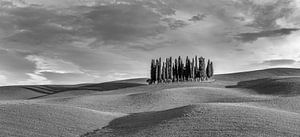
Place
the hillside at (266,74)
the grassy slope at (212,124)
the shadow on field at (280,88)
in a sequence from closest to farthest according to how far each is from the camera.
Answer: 1. the grassy slope at (212,124)
2. the shadow on field at (280,88)
3. the hillside at (266,74)

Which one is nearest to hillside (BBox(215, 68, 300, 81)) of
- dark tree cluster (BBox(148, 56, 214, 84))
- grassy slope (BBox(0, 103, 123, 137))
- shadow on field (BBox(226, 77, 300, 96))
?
dark tree cluster (BBox(148, 56, 214, 84))

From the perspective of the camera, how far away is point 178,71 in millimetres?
101438

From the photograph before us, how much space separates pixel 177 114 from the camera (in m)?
30.5

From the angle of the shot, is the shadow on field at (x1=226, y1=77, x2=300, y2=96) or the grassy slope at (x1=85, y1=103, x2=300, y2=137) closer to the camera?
the grassy slope at (x1=85, y1=103, x2=300, y2=137)

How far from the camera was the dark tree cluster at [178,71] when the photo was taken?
330 feet

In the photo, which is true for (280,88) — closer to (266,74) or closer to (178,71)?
(178,71)

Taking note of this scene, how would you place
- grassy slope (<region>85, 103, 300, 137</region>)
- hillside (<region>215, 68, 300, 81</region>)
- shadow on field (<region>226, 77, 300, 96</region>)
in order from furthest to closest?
hillside (<region>215, 68, 300, 81</region>), shadow on field (<region>226, 77, 300, 96</region>), grassy slope (<region>85, 103, 300, 137</region>)

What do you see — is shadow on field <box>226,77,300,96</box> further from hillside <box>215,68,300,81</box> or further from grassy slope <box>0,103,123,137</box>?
hillside <box>215,68,300,81</box>

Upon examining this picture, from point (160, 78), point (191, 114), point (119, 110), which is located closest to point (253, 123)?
point (191, 114)

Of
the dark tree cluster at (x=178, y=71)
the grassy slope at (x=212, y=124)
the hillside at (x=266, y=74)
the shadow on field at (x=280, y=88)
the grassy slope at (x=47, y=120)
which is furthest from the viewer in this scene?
the hillside at (x=266, y=74)

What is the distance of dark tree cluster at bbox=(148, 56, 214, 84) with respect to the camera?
330 feet

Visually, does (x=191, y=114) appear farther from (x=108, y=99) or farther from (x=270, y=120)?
(x=108, y=99)

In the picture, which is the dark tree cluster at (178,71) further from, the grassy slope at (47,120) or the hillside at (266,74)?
the grassy slope at (47,120)

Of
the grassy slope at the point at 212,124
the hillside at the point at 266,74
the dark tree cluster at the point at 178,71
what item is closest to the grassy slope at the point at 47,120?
the grassy slope at the point at 212,124
